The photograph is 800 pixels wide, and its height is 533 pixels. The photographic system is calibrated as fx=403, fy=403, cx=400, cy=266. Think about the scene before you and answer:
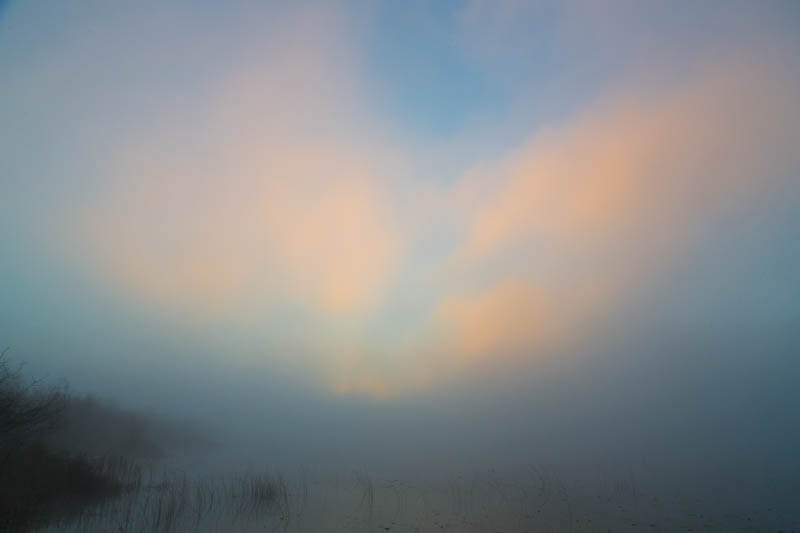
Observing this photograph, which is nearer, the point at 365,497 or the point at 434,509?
the point at 434,509

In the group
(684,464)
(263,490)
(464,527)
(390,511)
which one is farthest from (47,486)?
(684,464)

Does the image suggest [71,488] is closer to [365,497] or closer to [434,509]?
[365,497]

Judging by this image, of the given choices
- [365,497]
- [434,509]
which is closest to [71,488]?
[365,497]

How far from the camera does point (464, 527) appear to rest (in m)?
16.1

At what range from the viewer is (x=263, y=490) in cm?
2352

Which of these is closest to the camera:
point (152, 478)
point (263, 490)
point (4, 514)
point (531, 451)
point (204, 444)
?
point (4, 514)

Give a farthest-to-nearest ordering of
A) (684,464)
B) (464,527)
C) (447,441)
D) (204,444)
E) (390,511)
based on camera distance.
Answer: (204,444) → (447,441) → (684,464) → (390,511) → (464,527)

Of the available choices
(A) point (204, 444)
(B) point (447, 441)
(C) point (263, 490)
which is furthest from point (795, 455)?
(A) point (204, 444)

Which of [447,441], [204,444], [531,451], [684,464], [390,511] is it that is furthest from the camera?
[204,444]

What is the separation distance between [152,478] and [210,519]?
16.3 m

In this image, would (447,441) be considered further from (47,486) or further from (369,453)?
(47,486)

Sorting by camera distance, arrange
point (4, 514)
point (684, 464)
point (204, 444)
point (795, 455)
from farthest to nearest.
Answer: point (204, 444), point (795, 455), point (684, 464), point (4, 514)

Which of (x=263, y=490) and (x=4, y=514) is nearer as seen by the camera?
(x=4, y=514)

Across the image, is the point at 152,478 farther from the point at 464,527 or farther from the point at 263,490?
the point at 464,527
